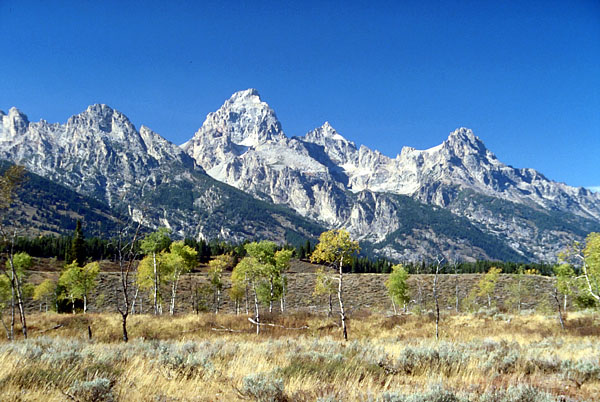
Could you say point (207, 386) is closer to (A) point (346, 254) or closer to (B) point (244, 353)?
(B) point (244, 353)

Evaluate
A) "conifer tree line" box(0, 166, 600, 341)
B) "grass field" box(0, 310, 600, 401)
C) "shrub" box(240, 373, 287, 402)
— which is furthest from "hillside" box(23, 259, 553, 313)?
"shrub" box(240, 373, 287, 402)

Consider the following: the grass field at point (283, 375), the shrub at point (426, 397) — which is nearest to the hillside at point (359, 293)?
the grass field at point (283, 375)

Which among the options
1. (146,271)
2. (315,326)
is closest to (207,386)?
(315,326)

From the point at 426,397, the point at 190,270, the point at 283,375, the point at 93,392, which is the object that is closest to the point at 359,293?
the point at 190,270

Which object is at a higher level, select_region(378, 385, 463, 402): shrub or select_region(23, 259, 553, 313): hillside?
select_region(378, 385, 463, 402): shrub

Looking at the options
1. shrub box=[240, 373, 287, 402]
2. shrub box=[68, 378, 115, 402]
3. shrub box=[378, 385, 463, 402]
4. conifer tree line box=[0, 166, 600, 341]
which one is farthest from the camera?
conifer tree line box=[0, 166, 600, 341]

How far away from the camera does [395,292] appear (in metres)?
61.1

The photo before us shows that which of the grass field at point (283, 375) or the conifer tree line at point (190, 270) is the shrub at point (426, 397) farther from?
the conifer tree line at point (190, 270)

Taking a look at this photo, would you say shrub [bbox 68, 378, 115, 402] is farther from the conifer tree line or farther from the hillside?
the hillside

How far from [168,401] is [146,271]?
4902 centimetres

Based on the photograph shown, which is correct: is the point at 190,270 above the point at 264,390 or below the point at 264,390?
below

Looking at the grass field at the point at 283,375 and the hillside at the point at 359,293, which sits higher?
the grass field at the point at 283,375

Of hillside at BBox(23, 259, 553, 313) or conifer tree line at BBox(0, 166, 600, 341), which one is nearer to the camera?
conifer tree line at BBox(0, 166, 600, 341)

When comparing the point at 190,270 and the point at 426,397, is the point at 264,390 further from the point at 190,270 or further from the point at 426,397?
the point at 190,270
